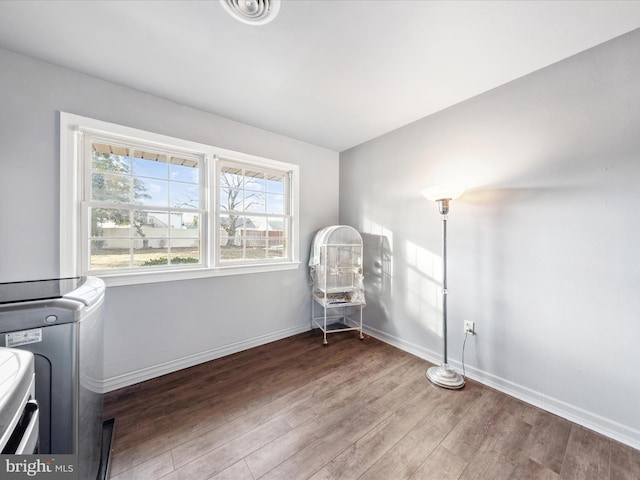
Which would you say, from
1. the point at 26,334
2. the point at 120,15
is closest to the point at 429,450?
the point at 26,334

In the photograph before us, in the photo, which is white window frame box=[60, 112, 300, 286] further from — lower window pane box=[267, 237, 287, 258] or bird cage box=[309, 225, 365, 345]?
bird cage box=[309, 225, 365, 345]

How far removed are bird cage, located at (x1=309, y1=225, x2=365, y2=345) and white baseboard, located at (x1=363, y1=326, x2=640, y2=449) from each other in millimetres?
952

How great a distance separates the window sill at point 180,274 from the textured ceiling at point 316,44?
1581 millimetres

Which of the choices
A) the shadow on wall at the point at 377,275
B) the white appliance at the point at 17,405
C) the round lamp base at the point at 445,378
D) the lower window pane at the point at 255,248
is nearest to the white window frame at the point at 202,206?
the lower window pane at the point at 255,248

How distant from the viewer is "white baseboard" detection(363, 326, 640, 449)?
1517mm

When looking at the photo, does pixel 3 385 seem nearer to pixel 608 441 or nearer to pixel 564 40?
pixel 608 441

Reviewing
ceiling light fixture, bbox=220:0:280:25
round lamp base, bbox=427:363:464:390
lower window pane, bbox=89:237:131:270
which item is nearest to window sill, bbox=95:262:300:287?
lower window pane, bbox=89:237:131:270

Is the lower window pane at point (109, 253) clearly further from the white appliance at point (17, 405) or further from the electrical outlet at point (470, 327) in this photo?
the electrical outlet at point (470, 327)

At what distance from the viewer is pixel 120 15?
1393mm

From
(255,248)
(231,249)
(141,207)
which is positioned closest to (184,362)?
(231,249)

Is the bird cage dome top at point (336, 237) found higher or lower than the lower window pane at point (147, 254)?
higher

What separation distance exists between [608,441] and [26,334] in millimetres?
3055

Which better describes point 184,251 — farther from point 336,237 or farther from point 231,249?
point 336,237

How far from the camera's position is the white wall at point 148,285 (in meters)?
1.66
